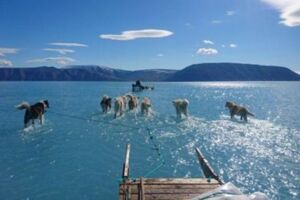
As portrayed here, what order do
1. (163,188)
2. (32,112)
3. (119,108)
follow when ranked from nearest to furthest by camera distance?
(163,188), (32,112), (119,108)

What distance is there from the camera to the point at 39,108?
2653 centimetres

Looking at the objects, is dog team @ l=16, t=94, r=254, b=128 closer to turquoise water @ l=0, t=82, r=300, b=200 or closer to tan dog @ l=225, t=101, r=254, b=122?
tan dog @ l=225, t=101, r=254, b=122

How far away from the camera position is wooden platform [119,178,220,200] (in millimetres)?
10472

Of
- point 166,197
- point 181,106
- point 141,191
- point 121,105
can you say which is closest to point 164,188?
point 166,197

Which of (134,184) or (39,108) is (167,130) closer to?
(39,108)

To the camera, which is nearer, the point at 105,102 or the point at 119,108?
the point at 119,108

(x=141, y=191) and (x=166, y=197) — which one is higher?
(x=141, y=191)

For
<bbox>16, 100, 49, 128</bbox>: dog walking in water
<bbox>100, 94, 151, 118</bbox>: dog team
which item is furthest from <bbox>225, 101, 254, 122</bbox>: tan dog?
<bbox>16, 100, 49, 128</bbox>: dog walking in water

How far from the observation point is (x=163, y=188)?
1112cm

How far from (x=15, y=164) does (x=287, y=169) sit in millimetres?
13171

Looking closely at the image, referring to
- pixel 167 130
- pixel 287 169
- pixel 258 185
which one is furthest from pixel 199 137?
pixel 258 185

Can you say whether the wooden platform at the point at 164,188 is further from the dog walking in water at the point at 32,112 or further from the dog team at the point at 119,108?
the dog team at the point at 119,108

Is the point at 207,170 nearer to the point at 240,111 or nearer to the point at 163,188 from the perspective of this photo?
the point at 163,188

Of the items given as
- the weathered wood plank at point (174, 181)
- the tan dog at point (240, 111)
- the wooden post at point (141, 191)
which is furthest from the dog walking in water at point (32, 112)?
the tan dog at point (240, 111)
